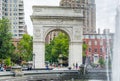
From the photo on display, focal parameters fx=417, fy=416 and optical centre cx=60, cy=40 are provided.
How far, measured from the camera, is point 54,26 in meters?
59.8

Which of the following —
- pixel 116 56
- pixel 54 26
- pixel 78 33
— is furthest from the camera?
pixel 78 33

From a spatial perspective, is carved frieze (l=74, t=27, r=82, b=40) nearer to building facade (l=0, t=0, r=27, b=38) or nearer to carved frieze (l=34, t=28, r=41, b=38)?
carved frieze (l=34, t=28, r=41, b=38)

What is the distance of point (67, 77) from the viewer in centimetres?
4094

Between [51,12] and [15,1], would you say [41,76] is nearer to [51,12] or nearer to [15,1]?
[51,12]

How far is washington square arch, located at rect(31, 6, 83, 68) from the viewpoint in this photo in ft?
196

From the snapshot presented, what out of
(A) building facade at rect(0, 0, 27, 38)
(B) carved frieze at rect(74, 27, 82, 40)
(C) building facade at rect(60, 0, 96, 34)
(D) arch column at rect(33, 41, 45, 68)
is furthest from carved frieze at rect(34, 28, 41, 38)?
(C) building facade at rect(60, 0, 96, 34)

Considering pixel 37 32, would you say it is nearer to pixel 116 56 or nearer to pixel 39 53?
pixel 39 53

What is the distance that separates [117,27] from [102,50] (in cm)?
8186

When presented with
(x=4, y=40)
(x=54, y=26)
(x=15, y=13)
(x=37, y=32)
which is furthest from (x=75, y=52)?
(x=15, y=13)

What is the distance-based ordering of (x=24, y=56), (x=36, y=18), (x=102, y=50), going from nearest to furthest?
1. (x=36, y=18)
2. (x=24, y=56)
3. (x=102, y=50)

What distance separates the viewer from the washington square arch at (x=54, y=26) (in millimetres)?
59594

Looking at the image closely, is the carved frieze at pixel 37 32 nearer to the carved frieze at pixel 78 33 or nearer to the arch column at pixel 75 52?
the arch column at pixel 75 52

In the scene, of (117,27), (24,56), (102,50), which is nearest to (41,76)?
(117,27)

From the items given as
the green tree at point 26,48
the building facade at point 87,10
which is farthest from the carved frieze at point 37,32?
the building facade at point 87,10
